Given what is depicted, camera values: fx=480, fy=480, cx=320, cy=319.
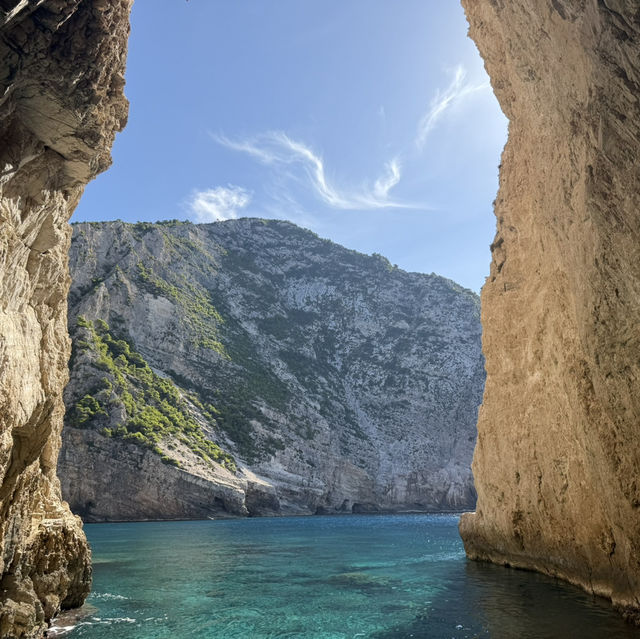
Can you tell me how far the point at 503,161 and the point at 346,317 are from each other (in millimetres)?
81721

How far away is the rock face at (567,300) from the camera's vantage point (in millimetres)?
7469

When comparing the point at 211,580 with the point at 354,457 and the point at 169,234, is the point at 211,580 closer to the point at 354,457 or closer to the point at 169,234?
the point at 354,457

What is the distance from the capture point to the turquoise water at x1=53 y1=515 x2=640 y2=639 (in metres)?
10.1

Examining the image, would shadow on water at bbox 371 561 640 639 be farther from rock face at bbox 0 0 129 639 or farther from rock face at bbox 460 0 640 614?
rock face at bbox 0 0 129 639

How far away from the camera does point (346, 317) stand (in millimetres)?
100812

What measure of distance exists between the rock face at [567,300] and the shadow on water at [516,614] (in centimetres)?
70

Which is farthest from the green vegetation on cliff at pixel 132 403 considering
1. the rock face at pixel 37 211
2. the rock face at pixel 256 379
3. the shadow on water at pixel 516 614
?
the rock face at pixel 37 211

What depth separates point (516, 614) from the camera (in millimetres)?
11055

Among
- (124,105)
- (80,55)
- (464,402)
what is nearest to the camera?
(80,55)

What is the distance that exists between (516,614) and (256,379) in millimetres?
65168

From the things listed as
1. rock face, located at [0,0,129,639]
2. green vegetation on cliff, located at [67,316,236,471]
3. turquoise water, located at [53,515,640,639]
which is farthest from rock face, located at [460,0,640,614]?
green vegetation on cliff, located at [67,316,236,471]

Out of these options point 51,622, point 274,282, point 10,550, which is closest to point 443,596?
point 51,622

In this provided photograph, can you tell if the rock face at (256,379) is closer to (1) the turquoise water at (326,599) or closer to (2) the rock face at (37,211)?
(1) the turquoise water at (326,599)

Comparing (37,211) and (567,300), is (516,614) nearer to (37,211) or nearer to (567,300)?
(567,300)
